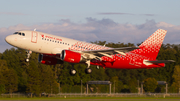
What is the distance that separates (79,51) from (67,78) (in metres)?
64.4

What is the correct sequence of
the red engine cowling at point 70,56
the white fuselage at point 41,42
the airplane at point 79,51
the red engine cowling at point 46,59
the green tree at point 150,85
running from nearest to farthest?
the white fuselage at point 41,42 → the airplane at point 79,51 → the red engine cowling at point 70,56 → the red engine cowling at point 46,59 → the green tree at point 150,85

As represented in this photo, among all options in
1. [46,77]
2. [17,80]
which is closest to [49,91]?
[46,77]

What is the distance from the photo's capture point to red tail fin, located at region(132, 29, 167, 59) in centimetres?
4851

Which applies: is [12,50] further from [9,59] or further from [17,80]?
[17,80]

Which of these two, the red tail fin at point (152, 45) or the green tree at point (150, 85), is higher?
the red tail fin at point (152, 45)

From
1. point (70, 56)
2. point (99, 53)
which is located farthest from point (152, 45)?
point (70, 56)

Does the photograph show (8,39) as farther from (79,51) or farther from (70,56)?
(79,51)

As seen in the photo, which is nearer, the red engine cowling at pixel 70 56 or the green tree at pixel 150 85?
the red engine cowling at pixel 70 56

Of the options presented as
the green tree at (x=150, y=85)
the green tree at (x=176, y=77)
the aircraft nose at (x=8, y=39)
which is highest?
the aircraft nose at (x=8, y=39)

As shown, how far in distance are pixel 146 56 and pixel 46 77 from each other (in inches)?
1971

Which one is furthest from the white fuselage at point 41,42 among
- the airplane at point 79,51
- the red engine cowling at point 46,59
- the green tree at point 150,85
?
the green tree at point 150,85

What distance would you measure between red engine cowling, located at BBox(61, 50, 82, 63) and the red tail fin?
10951 mm

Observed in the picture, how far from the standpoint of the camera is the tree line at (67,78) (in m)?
89.4

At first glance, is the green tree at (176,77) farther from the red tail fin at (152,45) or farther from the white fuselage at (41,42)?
the white fuselage at (41,42)
